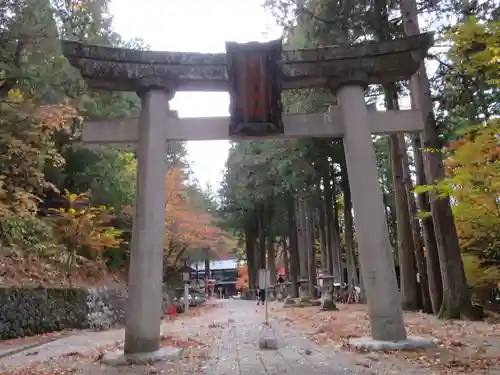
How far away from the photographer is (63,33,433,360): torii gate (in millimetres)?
7855

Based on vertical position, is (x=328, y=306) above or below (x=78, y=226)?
below

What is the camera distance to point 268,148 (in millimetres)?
23391

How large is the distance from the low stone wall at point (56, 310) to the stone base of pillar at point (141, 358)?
6542 millimetres

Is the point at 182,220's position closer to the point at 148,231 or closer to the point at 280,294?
the point at 280,294

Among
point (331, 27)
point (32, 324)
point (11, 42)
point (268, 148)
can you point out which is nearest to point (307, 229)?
point (268, 148)

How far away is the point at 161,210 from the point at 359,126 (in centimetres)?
383

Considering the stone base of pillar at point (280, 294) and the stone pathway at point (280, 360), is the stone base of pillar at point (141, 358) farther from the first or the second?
the stone base of pillar at point (280, 294)

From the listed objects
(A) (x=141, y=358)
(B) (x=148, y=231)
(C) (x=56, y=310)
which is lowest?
(A) (x=141, y=358)

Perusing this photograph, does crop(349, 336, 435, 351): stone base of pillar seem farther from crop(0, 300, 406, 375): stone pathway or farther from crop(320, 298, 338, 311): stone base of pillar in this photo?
crop(320, 298, 338, 311): stone base of pillar

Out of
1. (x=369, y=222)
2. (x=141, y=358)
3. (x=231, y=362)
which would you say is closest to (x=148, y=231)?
(x=141, y=358)

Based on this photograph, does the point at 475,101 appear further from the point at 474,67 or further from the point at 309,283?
the point at 309,283

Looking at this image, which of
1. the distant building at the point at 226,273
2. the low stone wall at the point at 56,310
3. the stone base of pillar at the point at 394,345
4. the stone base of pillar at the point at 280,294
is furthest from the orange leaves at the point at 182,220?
the distant building at the point at 226,273

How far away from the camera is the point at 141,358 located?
278 inches

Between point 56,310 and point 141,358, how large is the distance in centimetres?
927
